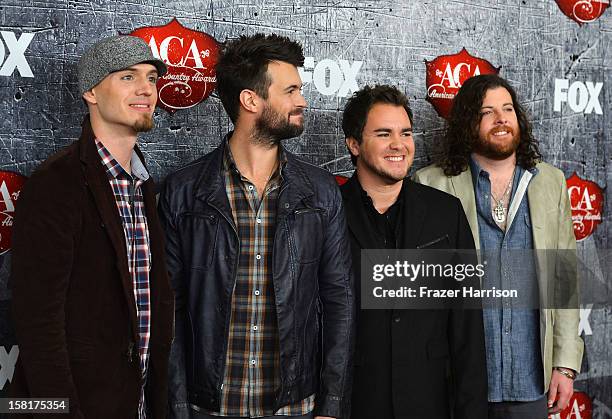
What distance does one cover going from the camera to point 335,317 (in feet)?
7.39

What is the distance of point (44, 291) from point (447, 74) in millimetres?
2157

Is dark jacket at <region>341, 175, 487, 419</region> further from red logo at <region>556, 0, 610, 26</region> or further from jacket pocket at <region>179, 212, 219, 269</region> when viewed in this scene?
red logo at <region>556, 0, 610, 26</region>

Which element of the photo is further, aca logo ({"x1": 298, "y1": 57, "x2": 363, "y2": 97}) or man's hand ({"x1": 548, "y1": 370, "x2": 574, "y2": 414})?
aca logo ({"x1": 298, "y1": 57, "x2": 363, "y2": 97})

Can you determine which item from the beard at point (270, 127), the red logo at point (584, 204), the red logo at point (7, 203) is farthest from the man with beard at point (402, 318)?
the red logo at point (584, 204)

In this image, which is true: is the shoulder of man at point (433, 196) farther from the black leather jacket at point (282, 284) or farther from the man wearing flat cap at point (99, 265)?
the man wearing flat cap at point (99, 265)

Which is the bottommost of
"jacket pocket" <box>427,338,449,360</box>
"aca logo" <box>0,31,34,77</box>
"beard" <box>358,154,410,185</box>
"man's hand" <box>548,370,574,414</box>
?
"man's hand" <box>548,370,574,414</box>

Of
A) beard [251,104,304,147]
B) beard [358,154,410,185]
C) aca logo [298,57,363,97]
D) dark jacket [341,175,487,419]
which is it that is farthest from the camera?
aca logo [298,57,363,97]

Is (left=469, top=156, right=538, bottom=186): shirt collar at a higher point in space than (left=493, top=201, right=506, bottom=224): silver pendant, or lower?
higher

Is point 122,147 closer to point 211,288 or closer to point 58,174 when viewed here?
point 58,174

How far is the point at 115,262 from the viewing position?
6.46ft

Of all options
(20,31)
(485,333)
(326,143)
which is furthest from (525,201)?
(20,31)

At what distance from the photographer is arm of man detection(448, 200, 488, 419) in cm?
244

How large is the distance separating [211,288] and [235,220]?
0.69 feet

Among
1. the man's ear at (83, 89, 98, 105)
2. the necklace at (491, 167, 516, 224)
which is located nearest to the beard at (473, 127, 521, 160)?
the necklace at (491, 167, 516, 224)
